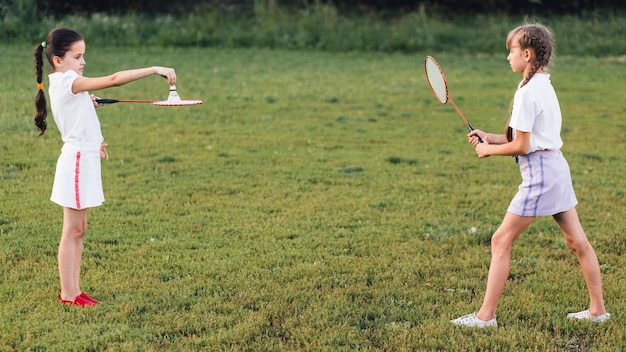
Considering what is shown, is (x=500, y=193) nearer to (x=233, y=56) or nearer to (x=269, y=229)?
(x=269, y=229)

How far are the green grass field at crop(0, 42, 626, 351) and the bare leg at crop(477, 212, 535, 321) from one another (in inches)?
8.1

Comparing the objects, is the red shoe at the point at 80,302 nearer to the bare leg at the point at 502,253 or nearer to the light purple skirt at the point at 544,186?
the bare leg at the point at 502,253

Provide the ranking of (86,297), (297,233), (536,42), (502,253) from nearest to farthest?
(536,42), (502,253), (86,297), (297,233)

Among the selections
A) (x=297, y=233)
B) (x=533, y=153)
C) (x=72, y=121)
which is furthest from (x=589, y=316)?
(x=72, y=121)

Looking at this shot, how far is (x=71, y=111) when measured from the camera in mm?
5004

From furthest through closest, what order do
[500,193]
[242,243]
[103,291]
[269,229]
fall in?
[500,193] → [269,229] → [242,243] → [103,291]

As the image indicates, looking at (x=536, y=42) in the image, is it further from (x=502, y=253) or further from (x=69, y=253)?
(x=69, y=253)

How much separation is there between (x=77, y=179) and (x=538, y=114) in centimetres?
290

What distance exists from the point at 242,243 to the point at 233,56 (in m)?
15.4

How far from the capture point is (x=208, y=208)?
789 cm

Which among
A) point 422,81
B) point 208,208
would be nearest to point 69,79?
point 208,208

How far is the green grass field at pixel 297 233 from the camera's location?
4918 mm

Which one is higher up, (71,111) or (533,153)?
(71,111)

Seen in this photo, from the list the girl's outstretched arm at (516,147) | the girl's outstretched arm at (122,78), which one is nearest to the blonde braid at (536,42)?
the girl's outstretched arm at (516,147)
